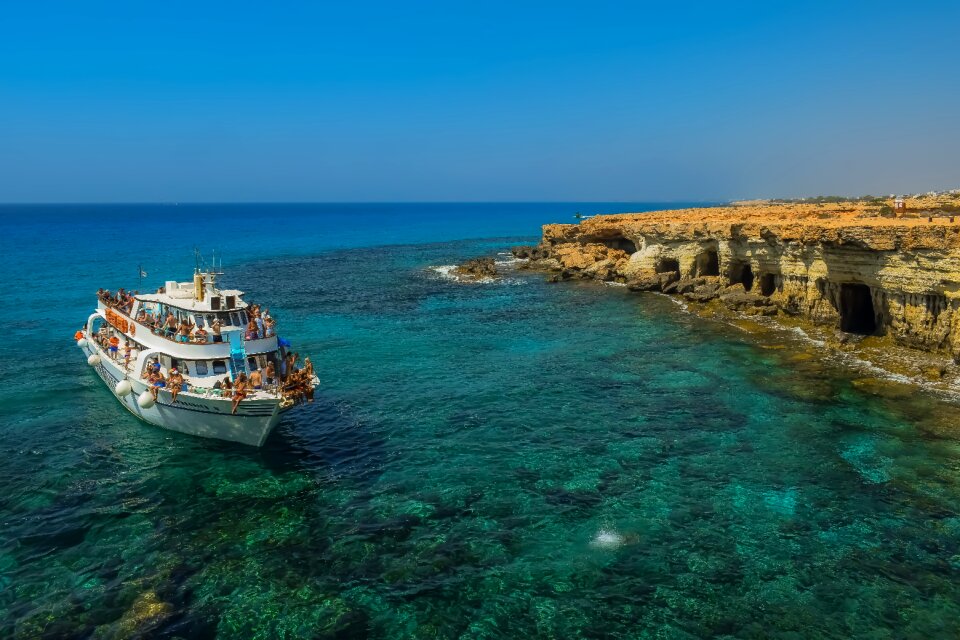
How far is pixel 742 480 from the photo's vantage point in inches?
878

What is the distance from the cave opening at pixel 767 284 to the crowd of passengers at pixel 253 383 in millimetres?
36023

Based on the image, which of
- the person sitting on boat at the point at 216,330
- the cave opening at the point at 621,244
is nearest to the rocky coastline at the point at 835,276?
the cave opening at the point at 621,244

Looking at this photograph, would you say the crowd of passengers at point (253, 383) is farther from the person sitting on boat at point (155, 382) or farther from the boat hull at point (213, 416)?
the boat hull at point (213, 416)

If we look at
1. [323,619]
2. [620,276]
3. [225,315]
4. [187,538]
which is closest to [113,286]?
[225,315]

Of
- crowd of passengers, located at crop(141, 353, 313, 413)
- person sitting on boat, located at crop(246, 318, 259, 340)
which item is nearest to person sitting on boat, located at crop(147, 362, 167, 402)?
crowd of passengers, located at crop(141, 353, 313, 413)

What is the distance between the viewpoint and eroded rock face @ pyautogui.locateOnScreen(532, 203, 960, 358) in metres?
32.5

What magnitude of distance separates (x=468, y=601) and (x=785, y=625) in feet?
25.7

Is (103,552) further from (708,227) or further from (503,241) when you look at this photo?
(503,241)

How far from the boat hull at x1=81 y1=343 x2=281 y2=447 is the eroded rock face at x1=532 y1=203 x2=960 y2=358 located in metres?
31.8

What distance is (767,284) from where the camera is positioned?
48.0 metres

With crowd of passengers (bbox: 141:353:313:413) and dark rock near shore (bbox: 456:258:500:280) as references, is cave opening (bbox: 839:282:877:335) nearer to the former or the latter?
crowd of passengers (bbox: 141:353:313:413)

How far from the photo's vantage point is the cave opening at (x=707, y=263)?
54.7 meters

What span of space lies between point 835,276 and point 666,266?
76.2 ft

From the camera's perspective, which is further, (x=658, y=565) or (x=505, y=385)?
(x=505, y=385)
